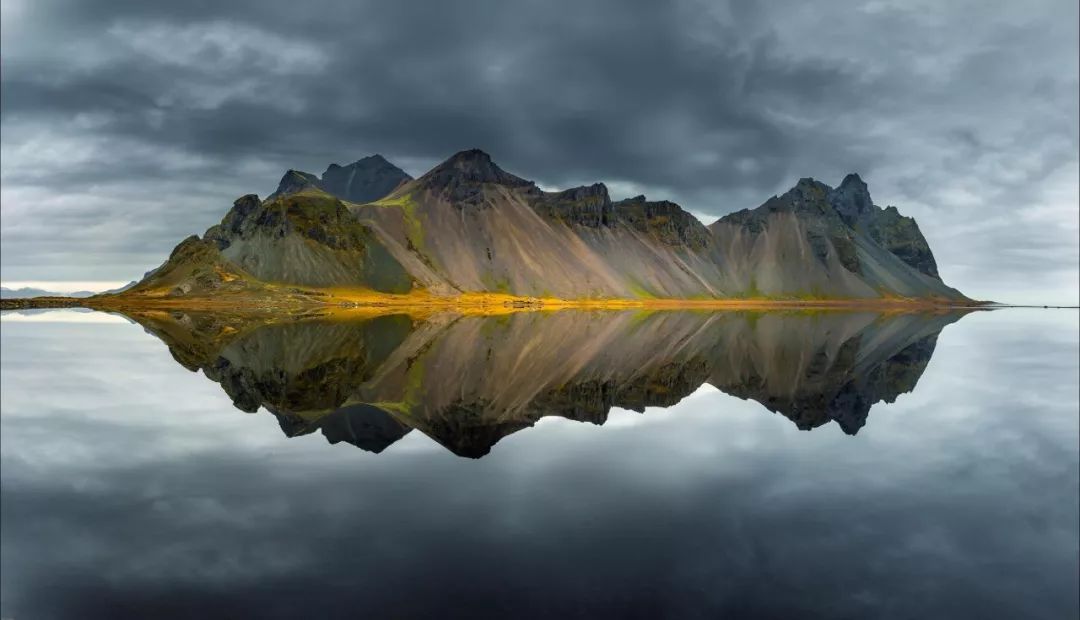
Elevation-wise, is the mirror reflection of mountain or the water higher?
the mirror reflection of mountain

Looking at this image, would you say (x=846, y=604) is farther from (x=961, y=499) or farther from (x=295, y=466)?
(x=295, y=466)

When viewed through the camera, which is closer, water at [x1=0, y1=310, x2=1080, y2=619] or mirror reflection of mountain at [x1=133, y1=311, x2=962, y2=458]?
water at [x1=0, y1=310, x2=1080, y2=619]

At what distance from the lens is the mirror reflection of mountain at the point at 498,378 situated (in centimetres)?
3177

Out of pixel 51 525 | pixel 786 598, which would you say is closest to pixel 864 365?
pixel 786 598

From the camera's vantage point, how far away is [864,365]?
197 ft

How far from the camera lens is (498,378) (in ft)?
148

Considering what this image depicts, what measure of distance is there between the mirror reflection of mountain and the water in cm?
42

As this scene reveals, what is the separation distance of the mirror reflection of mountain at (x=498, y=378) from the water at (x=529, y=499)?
0.42m

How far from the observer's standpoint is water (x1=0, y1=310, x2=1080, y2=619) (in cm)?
1332

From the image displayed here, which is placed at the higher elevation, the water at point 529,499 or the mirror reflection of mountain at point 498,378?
the mirror reflection of mountain at point 498,378

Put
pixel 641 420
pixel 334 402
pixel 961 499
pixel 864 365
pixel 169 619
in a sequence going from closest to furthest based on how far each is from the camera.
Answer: pixel 169 619 → pixel 961 499 → pixel 641 420 → pixel 334 402 → pixel 864 365

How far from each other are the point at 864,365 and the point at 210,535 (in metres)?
59.3

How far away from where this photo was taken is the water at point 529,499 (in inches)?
524

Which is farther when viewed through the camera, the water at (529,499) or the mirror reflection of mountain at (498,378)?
the mirror reflection of mountain at (498,378)
